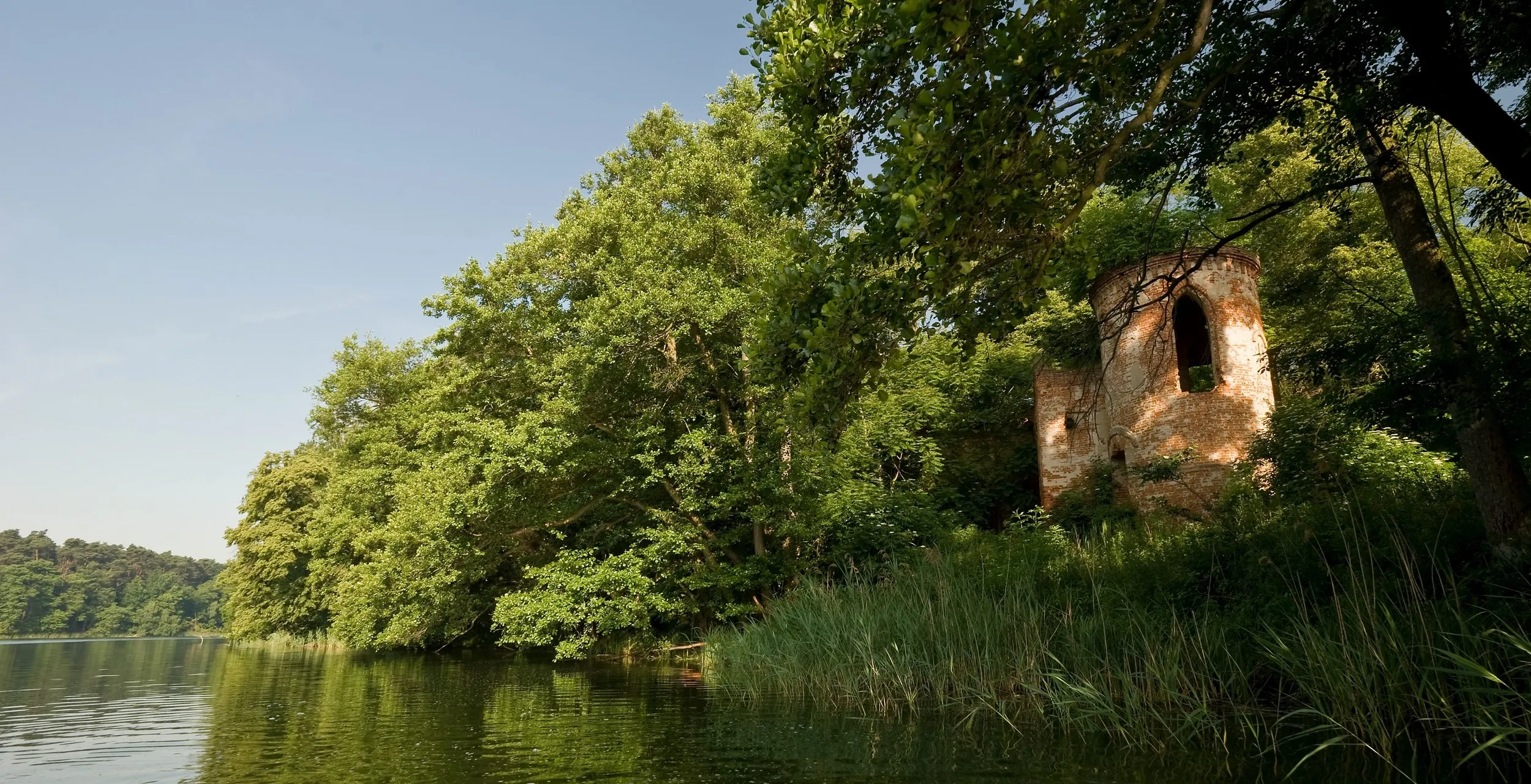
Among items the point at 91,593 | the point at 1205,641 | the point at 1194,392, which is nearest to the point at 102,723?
the point at 1205,641

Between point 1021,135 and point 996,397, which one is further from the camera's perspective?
point 996,397

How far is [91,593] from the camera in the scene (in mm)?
102812

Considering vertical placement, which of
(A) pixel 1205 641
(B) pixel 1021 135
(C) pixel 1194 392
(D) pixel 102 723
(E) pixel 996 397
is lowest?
(D) pixel 102 723

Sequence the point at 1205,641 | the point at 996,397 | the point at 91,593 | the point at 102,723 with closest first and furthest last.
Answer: the point at 1205,641 < the point at 102,723 < the point at 996,397 < the point at 91,593

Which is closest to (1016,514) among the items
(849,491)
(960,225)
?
(849,491)

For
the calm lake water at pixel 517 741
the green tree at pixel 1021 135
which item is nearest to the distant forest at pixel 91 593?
the calm lake water at pixel 517 741

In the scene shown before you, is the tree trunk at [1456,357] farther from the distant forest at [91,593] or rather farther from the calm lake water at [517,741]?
the distant forest at [91,593]

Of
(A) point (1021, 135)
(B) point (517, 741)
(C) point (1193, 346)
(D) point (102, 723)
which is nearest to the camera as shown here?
(A) point (1021, 135)

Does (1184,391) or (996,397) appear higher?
(996,397)

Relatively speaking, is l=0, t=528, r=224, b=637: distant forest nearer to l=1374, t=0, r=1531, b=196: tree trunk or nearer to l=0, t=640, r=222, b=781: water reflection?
l=0, t=640, r=222, b=781: water reflection

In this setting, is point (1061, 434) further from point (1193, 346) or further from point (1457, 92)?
point (1457, 92)

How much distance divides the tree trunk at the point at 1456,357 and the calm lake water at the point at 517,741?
403cm

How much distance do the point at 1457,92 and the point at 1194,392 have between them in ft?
36.8

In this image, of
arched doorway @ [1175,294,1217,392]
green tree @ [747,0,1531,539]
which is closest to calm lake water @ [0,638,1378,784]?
green tree @ [747,0,1531,539]
